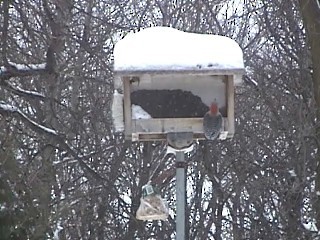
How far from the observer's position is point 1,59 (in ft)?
19.1

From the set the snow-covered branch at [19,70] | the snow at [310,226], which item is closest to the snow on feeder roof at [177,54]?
the snow-covered branch at [19,70]

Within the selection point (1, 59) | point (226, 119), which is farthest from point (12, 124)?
point (226, 119)

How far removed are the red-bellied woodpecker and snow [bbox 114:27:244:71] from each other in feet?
0.74

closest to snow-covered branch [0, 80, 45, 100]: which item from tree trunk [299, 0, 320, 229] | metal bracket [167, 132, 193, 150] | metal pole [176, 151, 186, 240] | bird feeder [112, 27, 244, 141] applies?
bird feeder [112, 27, 244, 141]

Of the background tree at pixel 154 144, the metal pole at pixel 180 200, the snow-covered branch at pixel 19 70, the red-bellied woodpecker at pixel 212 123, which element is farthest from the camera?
the background tree at pixel 154 144

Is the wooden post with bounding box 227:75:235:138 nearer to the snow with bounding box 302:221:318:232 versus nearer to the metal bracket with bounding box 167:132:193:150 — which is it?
the metal bracket with bounding box 167:132:193:150

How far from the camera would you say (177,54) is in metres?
3.31

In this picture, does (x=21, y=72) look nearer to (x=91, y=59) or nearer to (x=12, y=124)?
(x=12, y=124)

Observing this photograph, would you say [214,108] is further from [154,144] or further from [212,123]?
[154,144]

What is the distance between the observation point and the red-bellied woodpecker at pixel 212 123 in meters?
3.33

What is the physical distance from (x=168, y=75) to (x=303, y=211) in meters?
3.44

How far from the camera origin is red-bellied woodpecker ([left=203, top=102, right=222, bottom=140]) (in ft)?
10.9

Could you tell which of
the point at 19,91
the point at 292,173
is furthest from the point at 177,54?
the point at 292,173

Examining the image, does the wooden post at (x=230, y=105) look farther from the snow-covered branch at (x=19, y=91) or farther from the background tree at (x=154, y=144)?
the snow-covered branch at (x=19, y=91)
